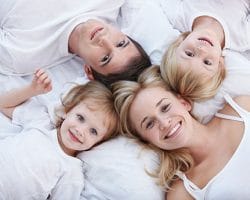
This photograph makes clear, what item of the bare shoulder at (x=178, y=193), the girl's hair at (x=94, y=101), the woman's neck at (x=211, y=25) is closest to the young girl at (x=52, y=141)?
the girl's hair at (x=94, y=101)

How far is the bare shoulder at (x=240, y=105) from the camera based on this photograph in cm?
124

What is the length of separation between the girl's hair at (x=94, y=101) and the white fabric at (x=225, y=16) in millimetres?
391

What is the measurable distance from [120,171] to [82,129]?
0.50 feet

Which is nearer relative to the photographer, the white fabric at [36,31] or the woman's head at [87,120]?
the woman's head at [87,120]

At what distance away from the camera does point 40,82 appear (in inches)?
48.6

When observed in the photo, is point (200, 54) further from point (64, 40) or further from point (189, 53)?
point (64, 40)

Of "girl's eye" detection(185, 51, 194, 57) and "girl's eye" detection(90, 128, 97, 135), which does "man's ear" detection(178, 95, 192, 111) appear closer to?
"girl's eye" detection(185, 51, 194, 57)

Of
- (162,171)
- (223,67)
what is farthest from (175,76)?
(162,171)

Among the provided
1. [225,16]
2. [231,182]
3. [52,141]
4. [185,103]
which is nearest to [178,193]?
[231,182]

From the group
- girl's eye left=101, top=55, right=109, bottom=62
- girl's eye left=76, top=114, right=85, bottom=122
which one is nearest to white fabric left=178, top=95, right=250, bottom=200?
girl's eye left=76, top=114, right=85, bottom=122

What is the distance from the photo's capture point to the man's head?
135cm

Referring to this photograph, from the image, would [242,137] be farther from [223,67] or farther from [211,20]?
[211,20]

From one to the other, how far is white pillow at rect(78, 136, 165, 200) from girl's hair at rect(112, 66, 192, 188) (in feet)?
0.07

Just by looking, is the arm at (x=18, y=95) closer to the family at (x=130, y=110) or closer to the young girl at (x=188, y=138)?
the family at (x=130, y=110)
